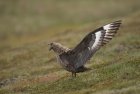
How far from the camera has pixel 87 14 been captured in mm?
105625

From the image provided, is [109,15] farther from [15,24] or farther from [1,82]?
[1,82]

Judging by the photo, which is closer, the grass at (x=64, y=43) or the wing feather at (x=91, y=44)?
the wing feather at (x=91, y=44)

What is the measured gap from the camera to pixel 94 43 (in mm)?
33500

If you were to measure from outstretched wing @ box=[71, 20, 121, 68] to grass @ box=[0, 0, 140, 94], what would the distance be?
2.00 meters

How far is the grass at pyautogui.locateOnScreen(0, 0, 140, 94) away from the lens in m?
34.7

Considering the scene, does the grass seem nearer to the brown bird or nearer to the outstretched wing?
the brown bird

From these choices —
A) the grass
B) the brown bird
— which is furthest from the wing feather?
the grass

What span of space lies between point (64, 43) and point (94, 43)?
30775mm

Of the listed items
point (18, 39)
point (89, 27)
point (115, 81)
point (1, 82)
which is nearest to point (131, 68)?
point (115, 81)

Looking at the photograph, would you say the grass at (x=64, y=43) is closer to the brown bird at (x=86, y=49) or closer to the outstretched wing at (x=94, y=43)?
the brown bird at (x=86, y=49)

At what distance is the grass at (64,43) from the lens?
3466 centimetres

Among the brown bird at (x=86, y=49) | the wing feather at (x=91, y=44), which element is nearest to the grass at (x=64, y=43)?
the brown bird at (x=86, y=49)

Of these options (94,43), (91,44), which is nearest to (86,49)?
(91,44)

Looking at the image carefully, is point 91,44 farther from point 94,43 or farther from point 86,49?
point 86,49
